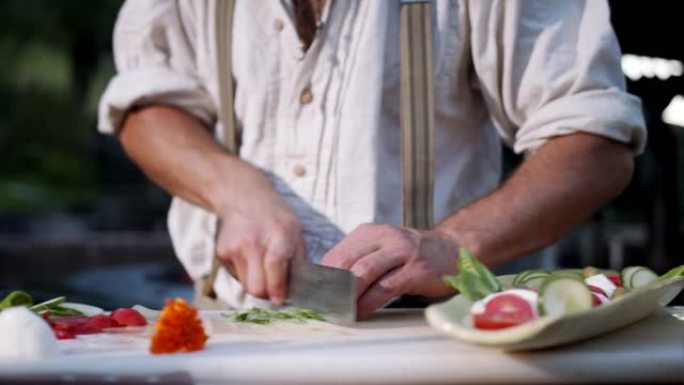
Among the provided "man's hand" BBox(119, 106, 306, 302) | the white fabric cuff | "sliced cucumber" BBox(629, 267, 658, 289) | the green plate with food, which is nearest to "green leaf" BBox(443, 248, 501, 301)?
the green plate with food

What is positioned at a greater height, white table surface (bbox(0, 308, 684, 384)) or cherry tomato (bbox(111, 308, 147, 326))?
white table surface (bbox(0, 308, 684, 384))

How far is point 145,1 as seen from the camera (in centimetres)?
224

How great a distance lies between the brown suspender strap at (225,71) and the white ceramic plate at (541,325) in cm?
83

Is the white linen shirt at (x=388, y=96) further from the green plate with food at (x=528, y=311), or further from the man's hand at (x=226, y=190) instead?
the green plate with food at (x=528, y=311)

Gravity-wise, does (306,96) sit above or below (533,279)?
above

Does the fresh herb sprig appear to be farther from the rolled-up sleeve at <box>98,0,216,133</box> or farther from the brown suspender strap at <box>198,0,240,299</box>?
the rolled-up sleeve at <box>98,0,216,133</box>

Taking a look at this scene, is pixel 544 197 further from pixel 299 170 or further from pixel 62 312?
pixel 62 312

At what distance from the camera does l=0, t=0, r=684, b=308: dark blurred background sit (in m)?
3.61

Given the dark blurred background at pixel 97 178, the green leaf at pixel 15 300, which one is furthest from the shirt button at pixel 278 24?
the dark blurred background at pixel 97 178

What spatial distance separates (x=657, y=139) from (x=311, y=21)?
2437 millimetres

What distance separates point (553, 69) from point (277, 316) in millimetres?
599

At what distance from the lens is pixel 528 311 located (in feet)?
4.33

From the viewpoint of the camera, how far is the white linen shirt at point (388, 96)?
197 centimetres

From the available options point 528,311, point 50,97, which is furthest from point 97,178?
point 528,311
